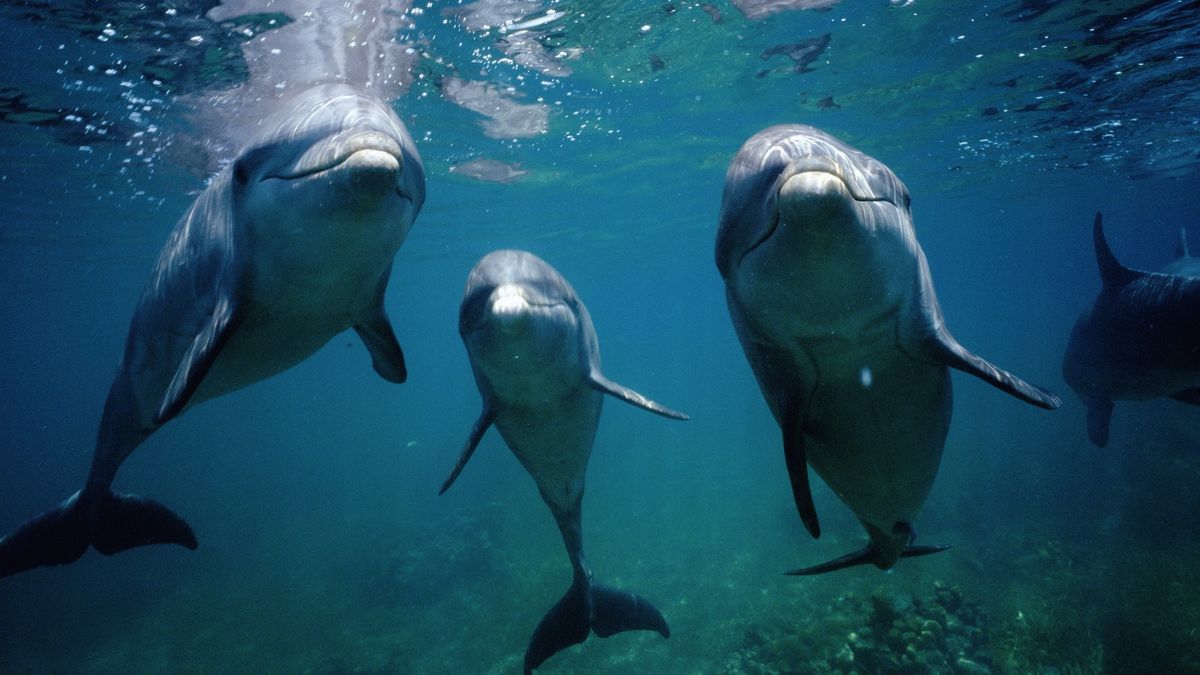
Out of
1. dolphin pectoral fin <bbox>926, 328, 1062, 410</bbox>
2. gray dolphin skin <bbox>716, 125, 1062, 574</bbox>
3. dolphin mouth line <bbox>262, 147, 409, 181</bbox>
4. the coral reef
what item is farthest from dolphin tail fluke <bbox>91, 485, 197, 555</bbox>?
the coral reef

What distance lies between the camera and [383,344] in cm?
438

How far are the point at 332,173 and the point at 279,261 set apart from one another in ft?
2.21

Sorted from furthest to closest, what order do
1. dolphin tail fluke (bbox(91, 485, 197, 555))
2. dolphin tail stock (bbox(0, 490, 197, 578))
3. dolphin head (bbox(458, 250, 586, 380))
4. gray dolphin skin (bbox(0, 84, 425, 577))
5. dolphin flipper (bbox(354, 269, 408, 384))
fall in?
dolphin tail fluke (bbox(91, 485, 197, 555))
dolphin tail stock (bbox(0, 490, 197, 578))
dolphin flipper (bbox(354, 269, 408, 384))
dolphin head (bbox(458, 250, 586, 380))
gray dolphin skin (bbox(0, 84, 425, 577))

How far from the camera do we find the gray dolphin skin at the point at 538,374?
4152 millimetres

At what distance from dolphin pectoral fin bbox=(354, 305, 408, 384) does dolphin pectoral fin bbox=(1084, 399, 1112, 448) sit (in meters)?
9.09

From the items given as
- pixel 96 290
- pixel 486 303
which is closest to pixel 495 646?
pixel 486 303

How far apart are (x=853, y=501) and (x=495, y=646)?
37.3 feet

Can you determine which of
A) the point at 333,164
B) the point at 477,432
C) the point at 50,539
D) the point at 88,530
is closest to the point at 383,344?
the point at 477,432

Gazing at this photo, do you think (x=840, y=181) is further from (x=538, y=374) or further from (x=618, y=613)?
(x=618, y=613)

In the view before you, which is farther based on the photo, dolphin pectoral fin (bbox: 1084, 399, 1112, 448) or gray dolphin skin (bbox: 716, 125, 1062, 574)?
dolphin pectoral fin (bbox: 1084, 399, 1112, 448)

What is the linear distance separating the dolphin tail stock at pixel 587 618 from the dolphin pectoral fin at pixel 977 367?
4.92 m

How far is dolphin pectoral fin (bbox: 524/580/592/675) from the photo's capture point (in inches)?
257

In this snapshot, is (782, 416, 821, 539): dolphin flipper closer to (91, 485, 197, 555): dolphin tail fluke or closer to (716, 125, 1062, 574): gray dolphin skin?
(716, 125, 1062, 574): gray dolphin skin

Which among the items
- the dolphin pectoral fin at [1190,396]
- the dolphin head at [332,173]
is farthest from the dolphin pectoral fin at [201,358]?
the dolphin pectoral fin at [1190,396]
